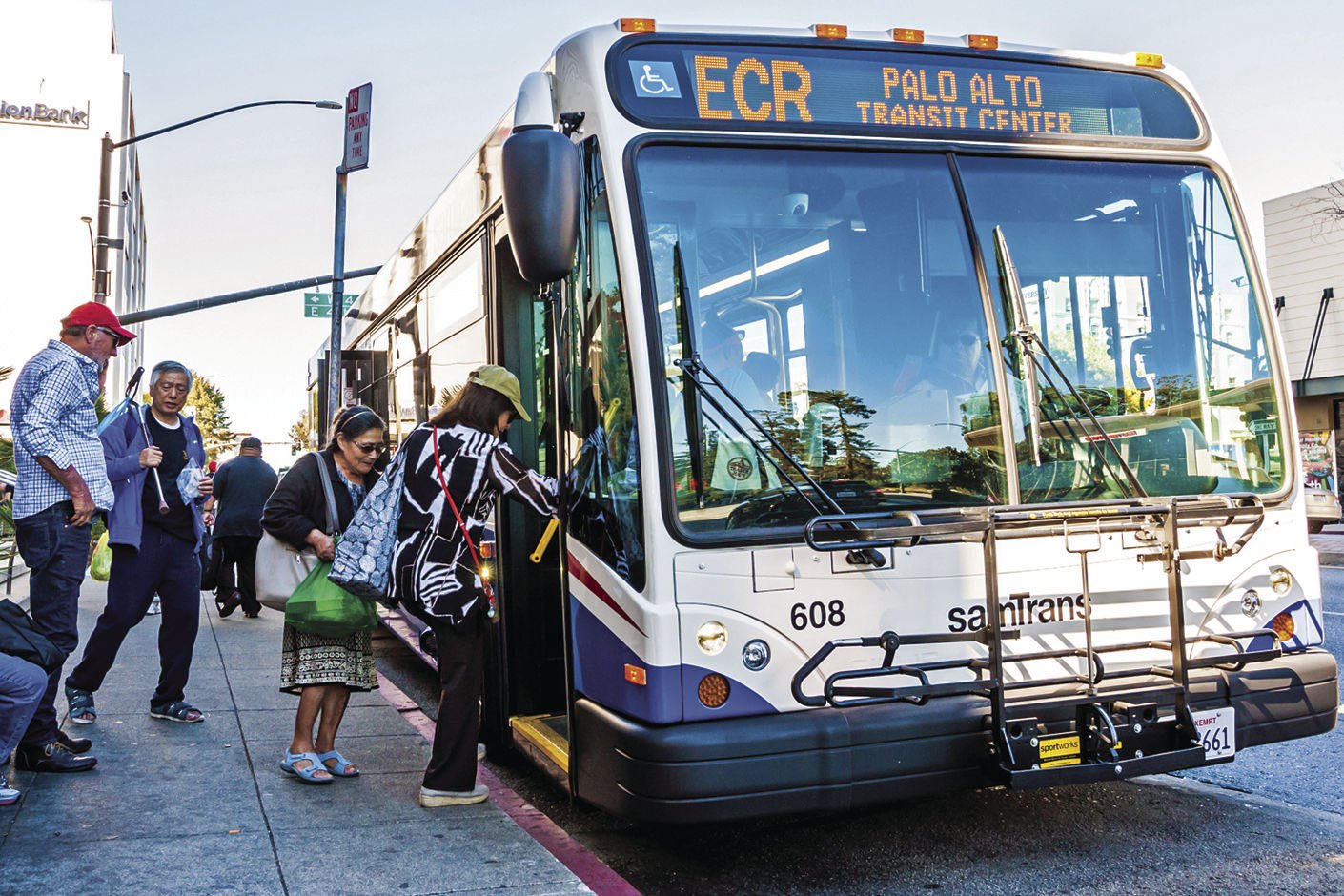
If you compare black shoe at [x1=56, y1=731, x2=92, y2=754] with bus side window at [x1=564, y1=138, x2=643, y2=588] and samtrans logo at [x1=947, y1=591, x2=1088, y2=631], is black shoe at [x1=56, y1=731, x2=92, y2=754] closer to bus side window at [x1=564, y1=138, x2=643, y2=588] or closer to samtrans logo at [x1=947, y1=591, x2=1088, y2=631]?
bus side window at [x1=564, y1=138, x2=643, y2=588]

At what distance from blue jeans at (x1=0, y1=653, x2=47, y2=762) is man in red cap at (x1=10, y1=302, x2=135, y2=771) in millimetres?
618

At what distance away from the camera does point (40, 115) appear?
56.5 metres

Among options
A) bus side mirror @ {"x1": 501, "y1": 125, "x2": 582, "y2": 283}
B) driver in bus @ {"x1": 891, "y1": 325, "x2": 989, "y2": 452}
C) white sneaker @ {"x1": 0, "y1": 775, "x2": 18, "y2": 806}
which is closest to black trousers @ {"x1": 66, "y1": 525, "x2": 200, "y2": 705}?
white sneaker @ {"x1": 0, "y1": 775, "x2": 18, "y2": 806}

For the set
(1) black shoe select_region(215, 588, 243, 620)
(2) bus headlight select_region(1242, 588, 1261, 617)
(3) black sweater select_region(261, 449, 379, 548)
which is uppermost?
(3) black sweater select_region(261, 449, 379, 548)

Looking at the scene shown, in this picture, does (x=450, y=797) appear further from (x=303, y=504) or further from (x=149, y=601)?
(x=149, y=601)

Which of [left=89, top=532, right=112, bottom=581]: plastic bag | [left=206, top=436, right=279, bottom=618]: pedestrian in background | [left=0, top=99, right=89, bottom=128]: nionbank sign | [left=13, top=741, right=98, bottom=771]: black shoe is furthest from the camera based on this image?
[left=0, top=99, right=89, bottom=128]: nionbank sign

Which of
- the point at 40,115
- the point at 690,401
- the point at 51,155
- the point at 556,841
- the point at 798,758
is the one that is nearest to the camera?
the point at 798,758

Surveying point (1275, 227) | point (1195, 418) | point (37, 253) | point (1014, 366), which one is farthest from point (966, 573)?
point (37, 253)

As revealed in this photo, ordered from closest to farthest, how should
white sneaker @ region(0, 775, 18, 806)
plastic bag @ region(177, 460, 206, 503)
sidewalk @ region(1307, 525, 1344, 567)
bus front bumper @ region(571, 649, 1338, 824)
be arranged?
1. bus front bumper @ region(571, 649, 1338, 824)
2. white sneaker @ region(0, 775, 18, 806)
3. plastic bag @ region(177, 460, 206, 503)
4. sidewalk @ region(1307, 525, 1344, 567)

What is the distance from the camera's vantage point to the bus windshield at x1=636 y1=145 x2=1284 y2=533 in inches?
179

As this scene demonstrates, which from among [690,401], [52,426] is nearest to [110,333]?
[52,426]

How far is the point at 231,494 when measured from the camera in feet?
38.7

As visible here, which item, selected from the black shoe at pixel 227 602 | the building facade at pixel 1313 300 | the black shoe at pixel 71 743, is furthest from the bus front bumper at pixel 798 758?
the building facade at pixel 1313 300

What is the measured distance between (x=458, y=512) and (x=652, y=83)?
71.2 inches
